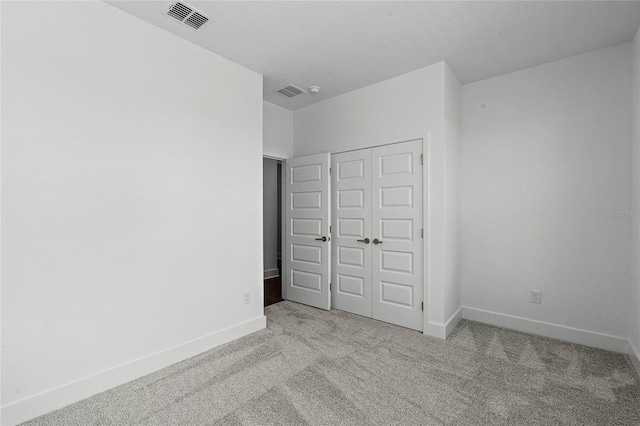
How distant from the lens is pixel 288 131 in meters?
4.43

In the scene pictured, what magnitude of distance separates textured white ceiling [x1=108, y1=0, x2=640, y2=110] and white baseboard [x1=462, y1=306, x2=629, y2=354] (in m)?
2.71

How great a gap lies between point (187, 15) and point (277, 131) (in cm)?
200

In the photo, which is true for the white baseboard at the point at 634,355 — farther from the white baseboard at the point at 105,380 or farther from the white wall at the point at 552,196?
the white baseboard at the point at 105,380

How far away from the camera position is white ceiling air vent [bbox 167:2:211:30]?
2264 millimetres

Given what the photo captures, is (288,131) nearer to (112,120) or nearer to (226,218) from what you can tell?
(226,218)

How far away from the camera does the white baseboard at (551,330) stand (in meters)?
2.77

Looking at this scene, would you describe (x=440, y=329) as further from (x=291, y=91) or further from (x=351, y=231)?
(x=291, y=91)

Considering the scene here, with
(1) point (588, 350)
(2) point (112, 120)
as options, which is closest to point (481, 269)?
(1) point (588, 350)

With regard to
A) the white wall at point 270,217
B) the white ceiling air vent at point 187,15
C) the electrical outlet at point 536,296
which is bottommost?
the electrical outlet at point 536,296

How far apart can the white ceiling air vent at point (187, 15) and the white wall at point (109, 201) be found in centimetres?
26

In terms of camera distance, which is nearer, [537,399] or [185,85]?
[537,399]


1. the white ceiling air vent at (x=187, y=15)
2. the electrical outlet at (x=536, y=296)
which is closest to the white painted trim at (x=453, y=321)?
the electrical outlet at (x=536, y=296)

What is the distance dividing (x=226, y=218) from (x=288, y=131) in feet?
6.45

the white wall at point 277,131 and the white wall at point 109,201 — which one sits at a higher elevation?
the white wall at point 277,131
